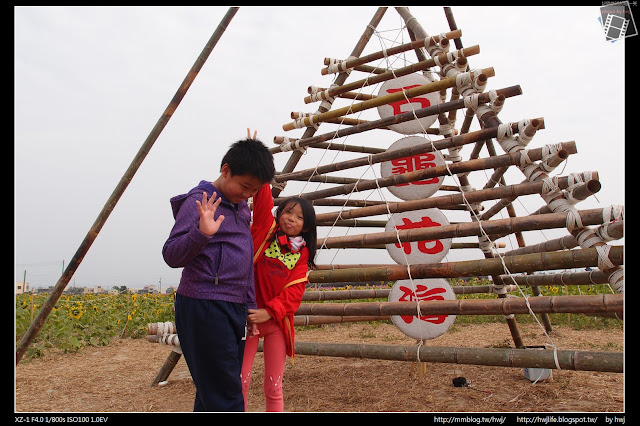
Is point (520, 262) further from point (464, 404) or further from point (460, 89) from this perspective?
point (460, 89)

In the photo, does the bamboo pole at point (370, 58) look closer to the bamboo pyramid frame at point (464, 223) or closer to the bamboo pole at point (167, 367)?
the bamboo pyramid frame at point (464, 223)

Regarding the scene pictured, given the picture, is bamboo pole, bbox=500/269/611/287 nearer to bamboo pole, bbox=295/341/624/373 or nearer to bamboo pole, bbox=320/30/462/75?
bamboo pole, bbox=295/341/624/373

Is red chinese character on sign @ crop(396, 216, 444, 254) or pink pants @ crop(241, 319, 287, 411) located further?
red chinese character on sign @ crop(396, 216, 444, 254)

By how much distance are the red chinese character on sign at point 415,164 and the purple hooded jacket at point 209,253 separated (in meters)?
2.04

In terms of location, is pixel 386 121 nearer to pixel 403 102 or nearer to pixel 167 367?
pixel 403 102

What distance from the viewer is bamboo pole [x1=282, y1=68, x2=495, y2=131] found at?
339 centimetres

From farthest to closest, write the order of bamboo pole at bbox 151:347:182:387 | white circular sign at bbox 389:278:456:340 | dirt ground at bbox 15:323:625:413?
bamboo pole at bbox 151:347:182:387 < white circular sign at bbox 389:278:456:340 < dirt ground at bbox 15:323:625:413

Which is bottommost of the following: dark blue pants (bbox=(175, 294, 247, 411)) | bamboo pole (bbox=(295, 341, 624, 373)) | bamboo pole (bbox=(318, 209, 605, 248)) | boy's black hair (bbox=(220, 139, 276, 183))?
bamboo pole (bbox=(295, 341, 624, 373))

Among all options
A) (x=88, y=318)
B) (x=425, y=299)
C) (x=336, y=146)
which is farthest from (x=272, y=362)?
(x=88, y=318)

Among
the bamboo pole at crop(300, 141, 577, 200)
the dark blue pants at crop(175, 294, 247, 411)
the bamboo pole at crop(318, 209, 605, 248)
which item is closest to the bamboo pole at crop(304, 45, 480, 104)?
the bamboo pole at crop(300, 141, 577, 200)

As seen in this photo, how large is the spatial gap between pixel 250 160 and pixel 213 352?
33.3 inches

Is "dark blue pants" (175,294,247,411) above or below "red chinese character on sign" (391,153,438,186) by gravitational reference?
below

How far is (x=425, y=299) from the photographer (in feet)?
11.4
